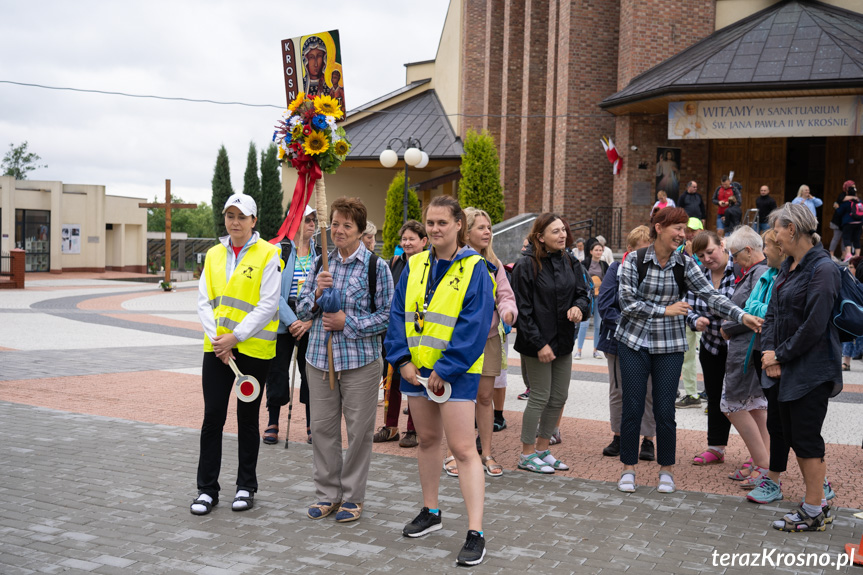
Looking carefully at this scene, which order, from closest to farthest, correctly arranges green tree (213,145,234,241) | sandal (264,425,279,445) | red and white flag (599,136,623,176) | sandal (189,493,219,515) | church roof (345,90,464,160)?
1. sandal (189,493,219,515)
2. sandal (264,425,279,445)
3. red and white flag (599,136,623,176)
4. church roof (345,90,464,160)
5. green tree (213,145,234,241)

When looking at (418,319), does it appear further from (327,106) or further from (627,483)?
(627,483)

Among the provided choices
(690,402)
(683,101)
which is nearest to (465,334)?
(690,402)

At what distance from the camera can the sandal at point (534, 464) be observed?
6.21 meters

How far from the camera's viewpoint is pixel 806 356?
16.0 ft

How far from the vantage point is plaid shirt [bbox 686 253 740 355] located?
20.6ft

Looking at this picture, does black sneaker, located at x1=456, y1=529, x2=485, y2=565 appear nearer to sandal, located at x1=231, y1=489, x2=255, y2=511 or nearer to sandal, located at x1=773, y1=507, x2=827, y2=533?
sandal, located at x1=231, y1=489, x2=255, y2=511

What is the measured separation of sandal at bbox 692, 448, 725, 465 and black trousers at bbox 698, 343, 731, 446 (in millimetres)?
80

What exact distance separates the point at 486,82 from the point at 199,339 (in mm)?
19369

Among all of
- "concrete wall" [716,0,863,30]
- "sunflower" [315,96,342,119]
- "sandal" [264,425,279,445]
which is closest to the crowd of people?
"sunflower" [315,96,342,119]

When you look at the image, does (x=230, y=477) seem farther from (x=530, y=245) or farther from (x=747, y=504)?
(x=747, y=504)

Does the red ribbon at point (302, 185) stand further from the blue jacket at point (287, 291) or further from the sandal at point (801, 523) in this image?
the sandal at point (801, 523)

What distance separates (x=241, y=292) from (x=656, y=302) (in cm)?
299

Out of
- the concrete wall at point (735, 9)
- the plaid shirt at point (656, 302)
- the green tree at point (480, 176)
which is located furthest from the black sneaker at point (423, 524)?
the concrete wall at point (735, 9)

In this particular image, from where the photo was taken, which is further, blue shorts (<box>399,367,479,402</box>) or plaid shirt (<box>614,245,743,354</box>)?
plaid shirt (<box>614,245,743,354</box>)
